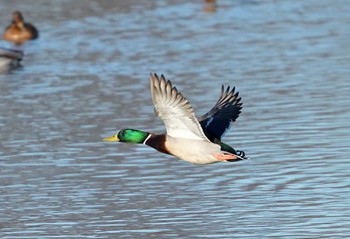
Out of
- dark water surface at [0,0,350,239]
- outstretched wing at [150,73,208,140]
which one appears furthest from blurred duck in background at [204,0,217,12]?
outstretched wing at [150,73,208,140]

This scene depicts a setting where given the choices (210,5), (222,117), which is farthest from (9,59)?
(222,117)

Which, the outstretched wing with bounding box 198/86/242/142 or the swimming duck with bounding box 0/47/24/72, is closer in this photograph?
the outstretched wing with bounding box 198/86/242/142

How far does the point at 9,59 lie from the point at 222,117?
787 cm

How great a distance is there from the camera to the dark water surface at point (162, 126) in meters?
8.68

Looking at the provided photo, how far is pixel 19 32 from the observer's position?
63.0ft

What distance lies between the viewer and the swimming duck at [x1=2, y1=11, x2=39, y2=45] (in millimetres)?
18875

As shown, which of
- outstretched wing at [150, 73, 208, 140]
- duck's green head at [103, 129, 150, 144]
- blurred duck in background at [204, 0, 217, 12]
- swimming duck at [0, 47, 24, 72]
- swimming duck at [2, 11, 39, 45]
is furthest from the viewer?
blurred duck in background at [204, 0, 217, 12]

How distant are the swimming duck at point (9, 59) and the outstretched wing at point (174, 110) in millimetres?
8394

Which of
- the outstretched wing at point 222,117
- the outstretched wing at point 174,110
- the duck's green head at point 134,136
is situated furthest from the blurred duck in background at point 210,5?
the outstretched wing at point 174,110

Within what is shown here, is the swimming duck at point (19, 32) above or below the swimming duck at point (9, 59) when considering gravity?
above

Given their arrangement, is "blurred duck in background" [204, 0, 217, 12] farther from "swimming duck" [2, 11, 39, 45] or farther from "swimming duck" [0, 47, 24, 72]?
"swimming duck" [0, 47, 24, 72]

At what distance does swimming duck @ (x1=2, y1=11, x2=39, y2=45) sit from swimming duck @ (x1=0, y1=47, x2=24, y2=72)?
6.73ft

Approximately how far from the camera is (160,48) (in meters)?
17.6

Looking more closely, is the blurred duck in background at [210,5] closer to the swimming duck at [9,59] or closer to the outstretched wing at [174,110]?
the swimming duck at [9,59]
